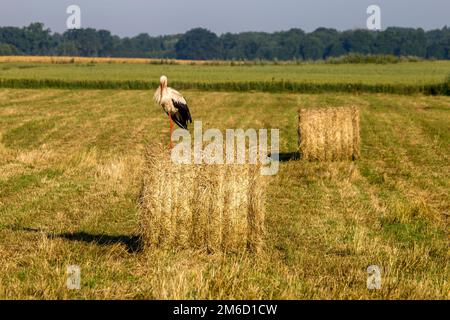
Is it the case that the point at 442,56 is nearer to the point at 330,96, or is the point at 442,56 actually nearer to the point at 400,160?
the point at 330,96

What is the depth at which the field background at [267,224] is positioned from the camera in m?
7.34

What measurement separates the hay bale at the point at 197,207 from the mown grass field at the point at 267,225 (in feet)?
1.06

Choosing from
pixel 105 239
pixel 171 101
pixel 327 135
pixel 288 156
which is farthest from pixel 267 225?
pixel 288 156

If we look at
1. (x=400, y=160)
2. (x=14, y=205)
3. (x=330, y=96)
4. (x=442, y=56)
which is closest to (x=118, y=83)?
(x=330, y=96)

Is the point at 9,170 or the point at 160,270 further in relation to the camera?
the point at 9,170

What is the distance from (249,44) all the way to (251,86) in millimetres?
149691

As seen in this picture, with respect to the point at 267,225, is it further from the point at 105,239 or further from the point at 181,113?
A: the point at 181,113

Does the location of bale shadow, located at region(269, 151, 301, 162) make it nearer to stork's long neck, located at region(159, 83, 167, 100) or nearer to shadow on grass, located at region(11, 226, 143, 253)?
stork's long neck, located at region(159, 83, 167, 100)

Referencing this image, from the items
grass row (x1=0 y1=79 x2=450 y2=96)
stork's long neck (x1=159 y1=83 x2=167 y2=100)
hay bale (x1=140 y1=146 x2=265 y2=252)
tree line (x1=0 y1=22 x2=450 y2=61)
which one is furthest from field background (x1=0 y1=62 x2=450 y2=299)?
tree line (x1=0 y1=22 x2=450 y2=61)

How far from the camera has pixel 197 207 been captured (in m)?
9.14

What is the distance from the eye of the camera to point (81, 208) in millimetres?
12477

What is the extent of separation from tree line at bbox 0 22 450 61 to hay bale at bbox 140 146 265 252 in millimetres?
155663

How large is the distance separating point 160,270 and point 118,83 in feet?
142

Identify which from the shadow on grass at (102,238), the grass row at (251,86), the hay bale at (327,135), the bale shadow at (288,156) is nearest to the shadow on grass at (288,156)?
the bale shadow at (288,156)
